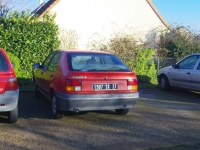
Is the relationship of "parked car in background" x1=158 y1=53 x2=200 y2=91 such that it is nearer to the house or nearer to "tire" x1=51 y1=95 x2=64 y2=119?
"tire" x1=51 y1=95 x2=64 y2=119

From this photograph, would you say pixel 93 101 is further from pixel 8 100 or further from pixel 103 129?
pixel 8 100

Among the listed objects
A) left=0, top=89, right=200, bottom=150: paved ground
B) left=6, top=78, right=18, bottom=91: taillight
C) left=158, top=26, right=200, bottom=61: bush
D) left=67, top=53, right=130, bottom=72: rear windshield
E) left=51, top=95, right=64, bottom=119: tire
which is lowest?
left=0, top=89, right=200, bottom=150: paved ground

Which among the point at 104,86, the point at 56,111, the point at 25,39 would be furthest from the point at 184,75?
the point at 25,39

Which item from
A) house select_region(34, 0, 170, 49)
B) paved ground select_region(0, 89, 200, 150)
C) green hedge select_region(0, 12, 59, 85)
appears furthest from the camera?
house select_region(34, 0, 170, 49)

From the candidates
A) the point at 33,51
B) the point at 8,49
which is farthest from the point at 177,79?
the point at 8,49

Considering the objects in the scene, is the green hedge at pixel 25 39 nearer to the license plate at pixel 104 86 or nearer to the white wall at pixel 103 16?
the white wall at pixel 103 16

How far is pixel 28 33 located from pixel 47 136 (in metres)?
7.15

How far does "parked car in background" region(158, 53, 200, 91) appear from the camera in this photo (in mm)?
10086

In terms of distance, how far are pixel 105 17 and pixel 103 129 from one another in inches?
532

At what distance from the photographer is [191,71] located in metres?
10.2

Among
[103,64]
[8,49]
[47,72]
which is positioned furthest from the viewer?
[8,49]

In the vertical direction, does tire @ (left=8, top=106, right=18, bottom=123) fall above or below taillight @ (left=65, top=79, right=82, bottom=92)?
below

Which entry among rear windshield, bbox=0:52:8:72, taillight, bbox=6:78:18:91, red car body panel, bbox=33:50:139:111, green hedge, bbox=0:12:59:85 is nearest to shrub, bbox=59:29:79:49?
green hedge, bbox=0:12:59:85

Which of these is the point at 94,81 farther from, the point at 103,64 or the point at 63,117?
the point at 63,117
